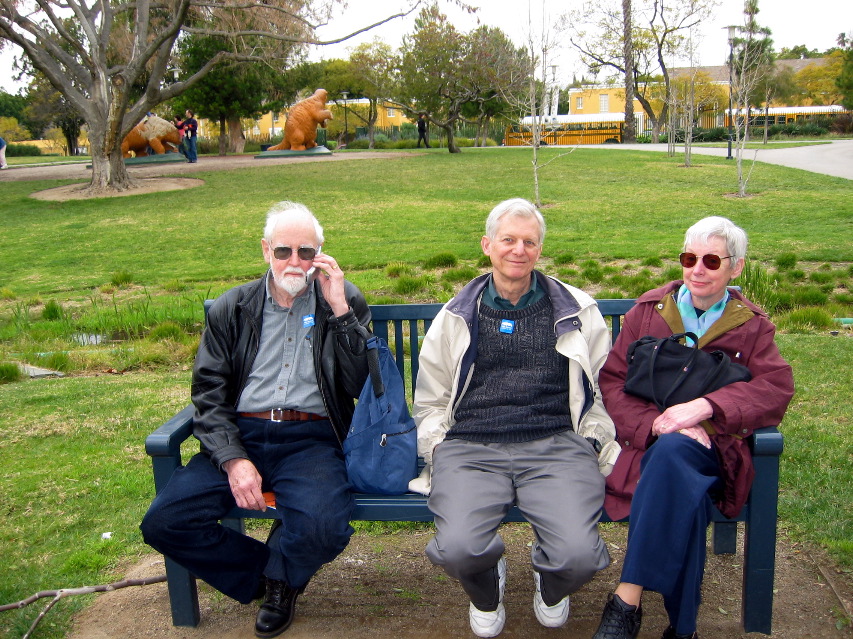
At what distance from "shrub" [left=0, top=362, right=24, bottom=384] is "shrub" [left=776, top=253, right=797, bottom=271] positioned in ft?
26.1

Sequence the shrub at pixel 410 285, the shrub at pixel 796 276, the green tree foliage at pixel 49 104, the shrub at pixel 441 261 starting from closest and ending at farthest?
the shrub at pixel 796 276 → the shrub at pixel 410 285 → the shrub at pixel 441 261 → the green tree foliage at pixel 49 104

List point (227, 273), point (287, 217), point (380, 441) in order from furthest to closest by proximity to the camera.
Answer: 1. point (227, 273)
2. point (287, 217)
3. point (380, 441)

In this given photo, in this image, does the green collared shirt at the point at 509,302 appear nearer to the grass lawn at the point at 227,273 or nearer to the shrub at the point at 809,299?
A: the grass lawn at the point at 227,273

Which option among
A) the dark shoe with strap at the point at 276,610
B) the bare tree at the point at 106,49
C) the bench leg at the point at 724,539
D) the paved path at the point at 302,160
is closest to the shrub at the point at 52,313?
the dark shoe with strap at the point at 276,610

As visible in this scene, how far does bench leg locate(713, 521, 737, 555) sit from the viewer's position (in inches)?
135

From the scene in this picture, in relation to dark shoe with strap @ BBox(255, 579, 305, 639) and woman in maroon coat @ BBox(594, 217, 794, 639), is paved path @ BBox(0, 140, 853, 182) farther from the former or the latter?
dark shoe with strap @ BBox(255, 579, 305, 639)

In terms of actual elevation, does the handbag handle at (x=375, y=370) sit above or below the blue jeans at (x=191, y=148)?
below

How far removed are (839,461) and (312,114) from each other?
29.1m

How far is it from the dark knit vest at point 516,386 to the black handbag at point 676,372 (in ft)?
0.96

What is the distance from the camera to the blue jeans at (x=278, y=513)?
9.36 feet

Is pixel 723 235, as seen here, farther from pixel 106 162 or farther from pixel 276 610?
pixel 106 162

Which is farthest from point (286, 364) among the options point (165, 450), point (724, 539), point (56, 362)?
point (56, 362)

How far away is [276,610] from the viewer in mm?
2973

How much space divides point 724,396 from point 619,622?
85 cm
